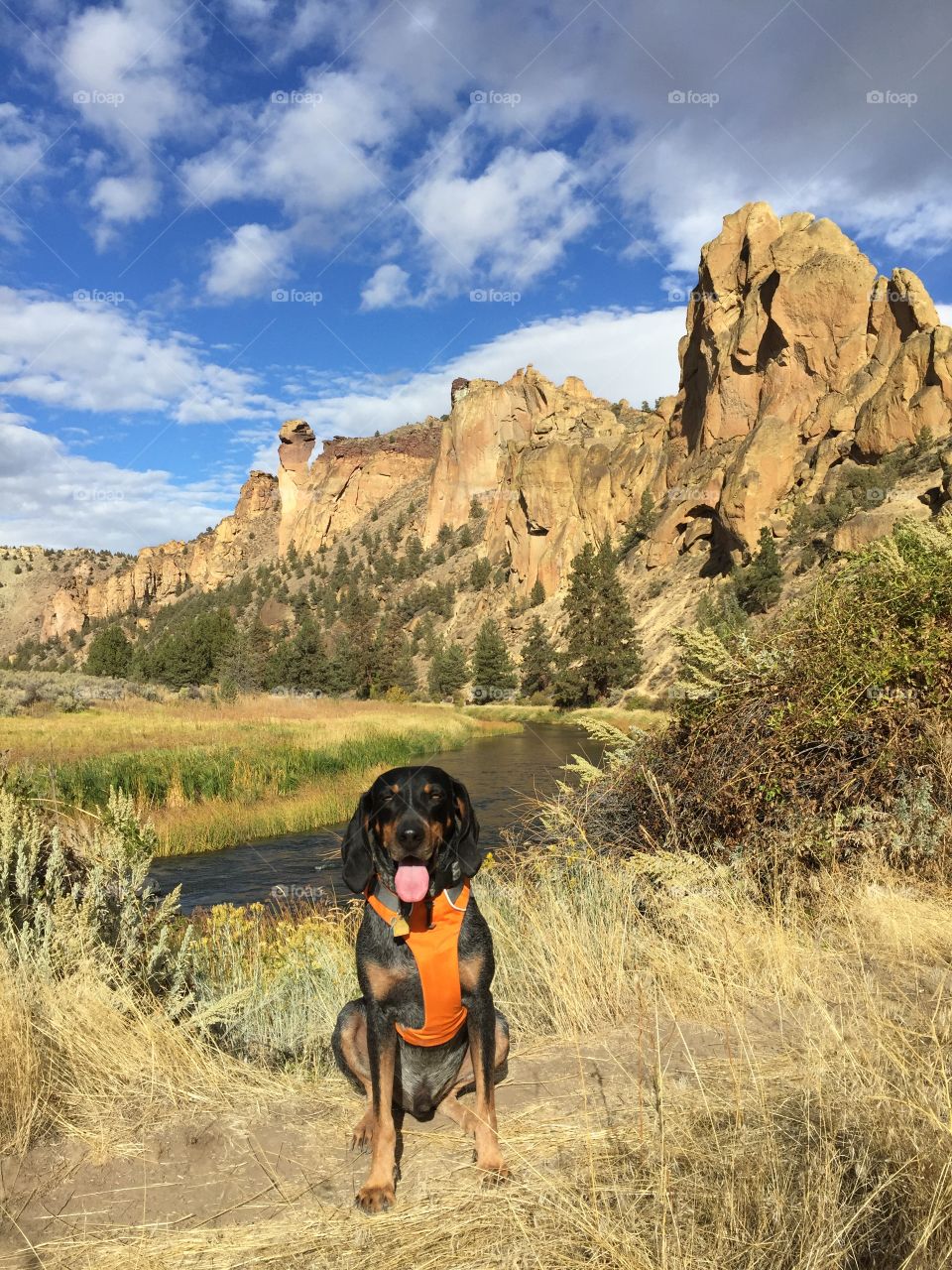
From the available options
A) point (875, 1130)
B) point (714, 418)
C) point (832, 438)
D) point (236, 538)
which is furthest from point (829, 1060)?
point (236, 538)

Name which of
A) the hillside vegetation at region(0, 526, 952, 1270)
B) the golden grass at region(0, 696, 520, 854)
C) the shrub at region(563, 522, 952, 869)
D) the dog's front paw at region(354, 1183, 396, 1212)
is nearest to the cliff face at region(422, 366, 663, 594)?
the golden grass at region(0, 696, 520, 854)

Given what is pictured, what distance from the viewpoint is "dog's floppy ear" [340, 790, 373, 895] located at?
282 cm

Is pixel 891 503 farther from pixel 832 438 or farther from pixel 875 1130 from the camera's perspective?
pixel 875 1130

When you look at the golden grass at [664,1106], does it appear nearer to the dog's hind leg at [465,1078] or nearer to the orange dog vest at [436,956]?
the dog's hind leg at [465,1078]

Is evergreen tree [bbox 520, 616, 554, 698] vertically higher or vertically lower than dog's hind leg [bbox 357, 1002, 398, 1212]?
higher

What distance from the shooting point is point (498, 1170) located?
8.37ft

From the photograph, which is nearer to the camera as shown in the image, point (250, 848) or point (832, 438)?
point (250, 848)

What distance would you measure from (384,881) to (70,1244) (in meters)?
1.43

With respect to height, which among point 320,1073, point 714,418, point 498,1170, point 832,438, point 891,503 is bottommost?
point 320,1073

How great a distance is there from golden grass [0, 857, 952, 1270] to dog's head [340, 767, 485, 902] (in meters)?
0.90

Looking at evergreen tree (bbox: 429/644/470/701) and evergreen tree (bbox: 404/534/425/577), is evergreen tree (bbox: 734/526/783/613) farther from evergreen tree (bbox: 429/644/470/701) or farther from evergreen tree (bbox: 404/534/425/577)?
evergreen tree (bbox: 404/534/425/577)

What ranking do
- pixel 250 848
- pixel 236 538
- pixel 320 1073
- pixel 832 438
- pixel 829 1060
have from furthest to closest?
pixel 236 538 < pixel 832 438 < pixel 250 848 < pixel 320 1073 < pixel 829 1060

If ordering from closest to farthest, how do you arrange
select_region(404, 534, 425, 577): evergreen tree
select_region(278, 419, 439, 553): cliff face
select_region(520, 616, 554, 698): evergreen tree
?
select_region(520, 616, 554, 698): evergreen tree, select_region(404, 534, 425, 577): evergreen tree, select_region(278, 419, 439, 553): cliff face

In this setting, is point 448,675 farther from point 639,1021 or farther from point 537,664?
point 639,1021
